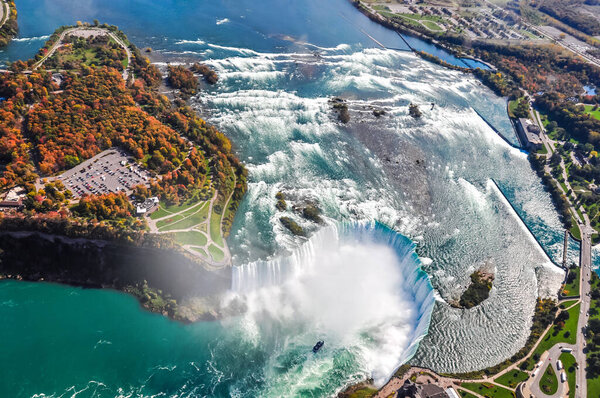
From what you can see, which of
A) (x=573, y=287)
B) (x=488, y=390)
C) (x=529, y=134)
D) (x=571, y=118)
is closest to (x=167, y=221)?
(x=488, y=390)

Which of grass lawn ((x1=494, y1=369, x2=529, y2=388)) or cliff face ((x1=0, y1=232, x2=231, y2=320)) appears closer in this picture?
grass lawn ((x1=494, y1=369, x2=529, y2=388))

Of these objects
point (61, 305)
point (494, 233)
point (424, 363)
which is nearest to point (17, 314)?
point (61, 305)

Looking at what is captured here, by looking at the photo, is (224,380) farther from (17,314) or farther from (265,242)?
(17,314)

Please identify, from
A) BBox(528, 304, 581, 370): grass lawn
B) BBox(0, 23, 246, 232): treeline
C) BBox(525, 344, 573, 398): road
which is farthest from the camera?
BBox(0, 23, 246, 232): treeline

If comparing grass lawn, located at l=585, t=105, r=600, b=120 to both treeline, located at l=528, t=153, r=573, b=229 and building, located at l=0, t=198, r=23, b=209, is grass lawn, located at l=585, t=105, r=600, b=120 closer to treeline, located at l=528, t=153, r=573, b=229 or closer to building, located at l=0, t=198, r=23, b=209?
treeline, located at l=528, t=153, r=573, b=229

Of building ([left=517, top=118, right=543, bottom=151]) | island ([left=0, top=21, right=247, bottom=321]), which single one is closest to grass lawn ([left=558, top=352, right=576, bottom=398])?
island ([left=0, top=21, right=247, bottom=321])

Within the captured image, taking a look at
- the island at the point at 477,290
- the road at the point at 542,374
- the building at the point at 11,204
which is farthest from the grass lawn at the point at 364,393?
→ the building at the point at 11,204
